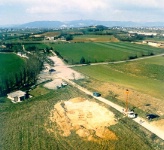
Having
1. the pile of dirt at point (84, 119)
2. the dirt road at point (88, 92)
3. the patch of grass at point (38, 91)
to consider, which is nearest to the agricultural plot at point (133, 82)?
the dirt road at point (88, 92)

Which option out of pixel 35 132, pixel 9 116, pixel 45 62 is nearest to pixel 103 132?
pixel 35 132

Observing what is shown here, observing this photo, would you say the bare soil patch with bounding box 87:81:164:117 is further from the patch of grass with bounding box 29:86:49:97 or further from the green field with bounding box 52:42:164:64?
the green field with bounding box 52:42:164:64

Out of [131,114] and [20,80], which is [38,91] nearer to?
[20,80]

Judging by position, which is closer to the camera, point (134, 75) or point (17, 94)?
point (17, 94)

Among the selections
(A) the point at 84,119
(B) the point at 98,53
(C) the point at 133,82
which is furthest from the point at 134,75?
(B) the point at 98,53

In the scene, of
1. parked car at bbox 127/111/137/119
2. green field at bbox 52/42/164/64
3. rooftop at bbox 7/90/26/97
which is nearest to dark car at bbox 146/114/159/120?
parked car at bbox 127/111/137/119

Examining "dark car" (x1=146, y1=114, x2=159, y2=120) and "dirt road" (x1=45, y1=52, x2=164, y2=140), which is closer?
"dirt road" (x1=45, y1=52, x2=164, y2=140)

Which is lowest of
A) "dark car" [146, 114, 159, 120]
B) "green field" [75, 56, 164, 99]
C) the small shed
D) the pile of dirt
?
"green field" [75, 56, 164, 99]
